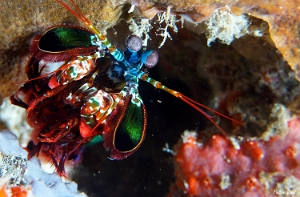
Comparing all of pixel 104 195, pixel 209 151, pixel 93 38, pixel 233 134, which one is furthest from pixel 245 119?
pixel 104 195

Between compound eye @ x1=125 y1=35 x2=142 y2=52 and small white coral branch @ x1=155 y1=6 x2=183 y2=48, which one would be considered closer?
compound eye @ x1=125 y1=35 x2=142 y2=52

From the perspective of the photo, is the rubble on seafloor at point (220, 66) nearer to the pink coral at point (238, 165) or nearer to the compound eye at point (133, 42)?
the pink coral at point (238, 165)

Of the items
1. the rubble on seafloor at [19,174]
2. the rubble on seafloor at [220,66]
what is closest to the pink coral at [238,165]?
the rubble on seafloor at [220,66]

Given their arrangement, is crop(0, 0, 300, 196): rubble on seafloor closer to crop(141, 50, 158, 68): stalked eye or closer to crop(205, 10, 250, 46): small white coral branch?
crop(205, 10, 250, 46): small white coral branch

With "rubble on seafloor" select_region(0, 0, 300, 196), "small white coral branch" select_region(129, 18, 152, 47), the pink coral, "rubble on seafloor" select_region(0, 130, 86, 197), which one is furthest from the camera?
"small white coral branch" select_region(129, 18, 152, 47)

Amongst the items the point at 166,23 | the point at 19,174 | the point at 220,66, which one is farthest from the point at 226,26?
the point at 19,174

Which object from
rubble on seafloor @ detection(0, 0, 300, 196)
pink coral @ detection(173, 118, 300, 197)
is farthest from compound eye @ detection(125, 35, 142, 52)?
pink coral @ detection(173, 118, 300, 197)

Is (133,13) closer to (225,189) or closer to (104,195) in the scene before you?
(225,189)
